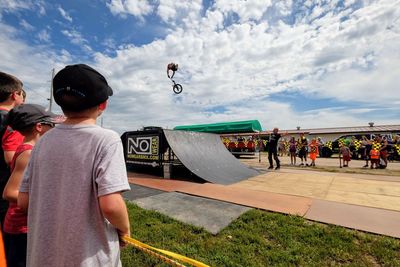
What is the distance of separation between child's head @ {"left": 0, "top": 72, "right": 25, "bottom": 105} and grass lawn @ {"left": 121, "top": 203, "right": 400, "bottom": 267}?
218cm

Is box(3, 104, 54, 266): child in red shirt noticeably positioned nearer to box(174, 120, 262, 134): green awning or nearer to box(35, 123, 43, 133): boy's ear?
box(35, 123, 43, 133): boy's ear

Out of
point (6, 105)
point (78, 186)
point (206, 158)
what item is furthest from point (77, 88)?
point (206, 158)

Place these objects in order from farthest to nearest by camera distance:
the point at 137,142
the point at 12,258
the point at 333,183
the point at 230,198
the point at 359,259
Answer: the point at 137,142
the point at 333,183
the point at 230,198
the point at 359,259
the point at 12,258

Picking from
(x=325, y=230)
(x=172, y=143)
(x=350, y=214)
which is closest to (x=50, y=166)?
(x=325, y=230)

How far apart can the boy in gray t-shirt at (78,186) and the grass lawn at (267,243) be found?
1.89 metres

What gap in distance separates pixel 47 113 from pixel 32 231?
1047mm

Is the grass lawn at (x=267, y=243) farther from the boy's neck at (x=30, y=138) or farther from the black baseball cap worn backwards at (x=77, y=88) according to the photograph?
the black baseball cap worn backwards at (x=77, y=88)

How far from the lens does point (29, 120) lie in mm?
1744

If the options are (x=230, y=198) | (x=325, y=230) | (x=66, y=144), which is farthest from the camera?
(x=230, y=198)

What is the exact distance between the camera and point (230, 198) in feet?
17.5

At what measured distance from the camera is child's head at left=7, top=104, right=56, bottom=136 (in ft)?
5.70

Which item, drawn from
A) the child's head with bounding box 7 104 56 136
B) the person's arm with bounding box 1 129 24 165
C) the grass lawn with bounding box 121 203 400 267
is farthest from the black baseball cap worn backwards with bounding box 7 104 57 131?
the grass lawn with bounding box 121 203 400 267

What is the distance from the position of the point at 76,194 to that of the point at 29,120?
Result: 0.99 metres

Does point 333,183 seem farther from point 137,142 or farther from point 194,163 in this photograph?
point 137,142
